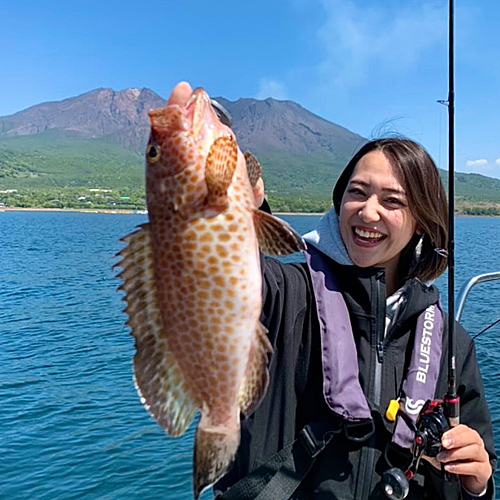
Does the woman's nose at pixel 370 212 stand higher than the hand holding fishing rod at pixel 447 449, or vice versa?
the woman's nose at pixel 370 212

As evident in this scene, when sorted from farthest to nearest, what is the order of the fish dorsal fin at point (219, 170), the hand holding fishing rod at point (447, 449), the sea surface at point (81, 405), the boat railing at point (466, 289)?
the sea surface at point (81, 405)
the boat railing at point (466, 289)
the hand holding fishing rod at point (447, 449)
the fish dorsal fin at point (219, 170)

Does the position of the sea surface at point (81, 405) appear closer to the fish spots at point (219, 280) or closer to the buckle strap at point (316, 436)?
the buckle strap at point (316, 436)

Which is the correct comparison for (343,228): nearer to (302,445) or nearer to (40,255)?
(302,445)

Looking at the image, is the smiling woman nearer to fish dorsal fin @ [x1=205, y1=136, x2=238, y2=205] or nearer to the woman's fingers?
fish dorsal fin @ [x1=205, y1=136, x2=238, y2=205]

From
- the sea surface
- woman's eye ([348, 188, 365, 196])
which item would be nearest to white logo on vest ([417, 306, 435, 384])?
woman's eye ([348, 188, 365, 196])

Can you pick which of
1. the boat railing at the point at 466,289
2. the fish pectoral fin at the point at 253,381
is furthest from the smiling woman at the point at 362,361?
the boat railing at the point at 466,289

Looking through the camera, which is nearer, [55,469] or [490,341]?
[55,469]


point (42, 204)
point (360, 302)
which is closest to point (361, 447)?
point (360, 302)
